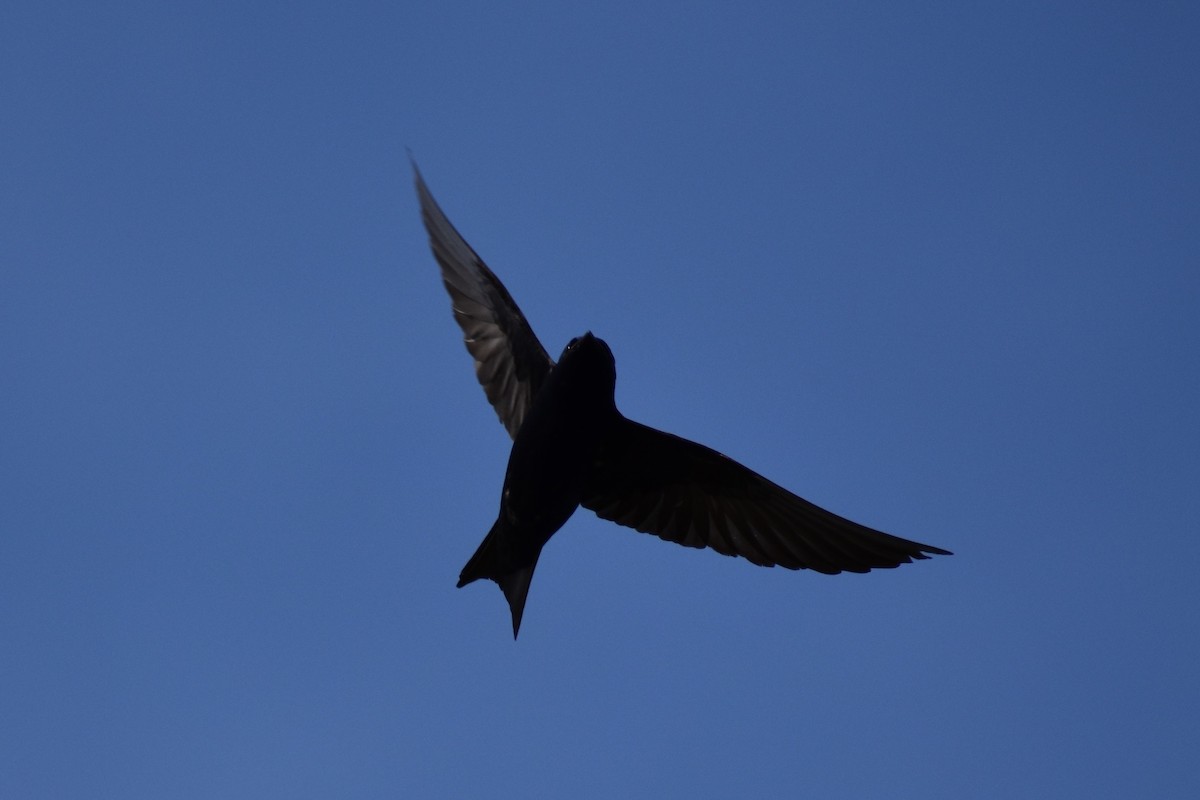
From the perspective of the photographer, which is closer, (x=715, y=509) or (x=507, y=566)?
(x=507, y=566)

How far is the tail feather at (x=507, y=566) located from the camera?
31.3 ft

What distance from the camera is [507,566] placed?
9.66 m

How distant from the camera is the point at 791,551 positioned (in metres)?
10.4

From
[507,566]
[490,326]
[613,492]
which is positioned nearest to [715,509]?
[613,492]

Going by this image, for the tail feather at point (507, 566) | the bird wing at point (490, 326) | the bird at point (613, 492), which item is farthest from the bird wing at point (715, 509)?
the tail feather at point (507, 566)

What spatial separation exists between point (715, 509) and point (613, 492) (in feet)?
2.89

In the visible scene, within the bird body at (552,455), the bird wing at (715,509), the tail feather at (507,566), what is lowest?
the tail feather at (507,566)

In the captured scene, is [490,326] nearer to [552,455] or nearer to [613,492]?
[613,492]

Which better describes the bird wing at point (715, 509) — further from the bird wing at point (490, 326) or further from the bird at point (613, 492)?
the bird wing at point (490, 326)

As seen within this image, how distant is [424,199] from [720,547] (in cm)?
365

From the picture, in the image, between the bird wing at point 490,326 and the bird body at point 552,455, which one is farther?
the bird wing at point 490,326

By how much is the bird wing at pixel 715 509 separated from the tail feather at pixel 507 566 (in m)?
1.03

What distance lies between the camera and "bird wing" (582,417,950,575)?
10.1 metres

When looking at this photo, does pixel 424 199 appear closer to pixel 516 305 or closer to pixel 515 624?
pixel 516 305
